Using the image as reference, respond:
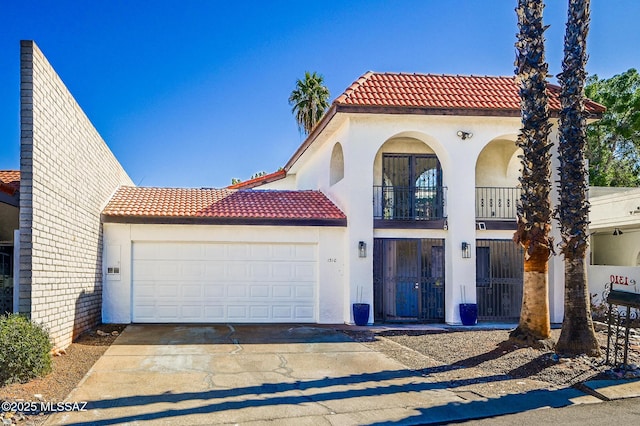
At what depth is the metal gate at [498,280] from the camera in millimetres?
16375

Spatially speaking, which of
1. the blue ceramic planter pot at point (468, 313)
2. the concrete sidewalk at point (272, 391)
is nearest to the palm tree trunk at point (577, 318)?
the concrete sidewalk at point (272, 391)

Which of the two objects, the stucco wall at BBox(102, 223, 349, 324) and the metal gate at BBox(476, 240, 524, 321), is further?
the metal gate at BBox(476, 240, 524, 321)

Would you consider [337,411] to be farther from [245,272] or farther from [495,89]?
[495,89]

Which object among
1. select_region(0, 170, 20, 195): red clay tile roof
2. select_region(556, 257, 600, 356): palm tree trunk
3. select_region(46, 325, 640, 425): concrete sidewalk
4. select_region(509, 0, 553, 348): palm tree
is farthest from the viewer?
select_region(509, 0, 553, 348): palm tree

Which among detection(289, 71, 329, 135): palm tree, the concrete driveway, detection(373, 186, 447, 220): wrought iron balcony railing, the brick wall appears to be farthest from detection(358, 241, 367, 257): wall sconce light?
detection(289, 71, 329, 135): palm tree

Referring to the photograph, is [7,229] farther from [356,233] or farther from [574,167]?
[574,167]

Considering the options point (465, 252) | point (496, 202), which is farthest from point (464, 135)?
point (465, 252)

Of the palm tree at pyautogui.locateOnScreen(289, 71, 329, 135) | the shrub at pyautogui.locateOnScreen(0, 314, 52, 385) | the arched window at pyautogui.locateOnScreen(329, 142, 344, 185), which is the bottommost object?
the shrub at pyautogui.locateOnScreen(0, 314, 52, 385)

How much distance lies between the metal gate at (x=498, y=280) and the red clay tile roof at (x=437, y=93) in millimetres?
4082

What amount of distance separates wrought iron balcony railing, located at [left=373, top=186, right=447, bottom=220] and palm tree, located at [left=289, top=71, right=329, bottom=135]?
18847 millimetres

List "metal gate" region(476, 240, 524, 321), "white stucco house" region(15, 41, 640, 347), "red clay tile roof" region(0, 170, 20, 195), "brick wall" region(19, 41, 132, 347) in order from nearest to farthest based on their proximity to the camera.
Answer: "brick wall" region(19, 41, 132, 347), "red clay tile roof" region(0, 170, 20, 195), "white stucco house" region(15, 41, 640, 347), "metal gate" region(476, 240, 524, 321)

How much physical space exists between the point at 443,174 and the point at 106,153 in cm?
953

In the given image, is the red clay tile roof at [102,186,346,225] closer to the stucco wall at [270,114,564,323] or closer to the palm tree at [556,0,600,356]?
the stucco wall at [270,114,564,323]

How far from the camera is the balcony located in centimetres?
1652
